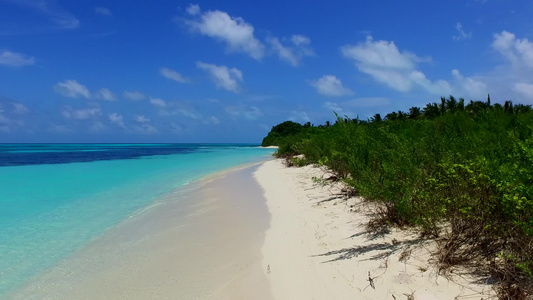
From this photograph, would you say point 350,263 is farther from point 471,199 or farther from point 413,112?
point 413,112

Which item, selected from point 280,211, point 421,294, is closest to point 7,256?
point 280,211

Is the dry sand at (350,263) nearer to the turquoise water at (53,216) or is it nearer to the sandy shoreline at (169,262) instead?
the sandy shoreline at (169,262)

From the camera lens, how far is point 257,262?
16.7 feet

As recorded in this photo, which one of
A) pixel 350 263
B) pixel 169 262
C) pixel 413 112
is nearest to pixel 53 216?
pixel 169 262

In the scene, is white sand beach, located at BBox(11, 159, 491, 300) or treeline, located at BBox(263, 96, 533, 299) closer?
treeline, located at BBox(263, 96, 533, 299)

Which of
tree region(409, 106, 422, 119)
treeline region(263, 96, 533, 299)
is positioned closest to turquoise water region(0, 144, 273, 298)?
treeline region(263, 96, 533, 299)

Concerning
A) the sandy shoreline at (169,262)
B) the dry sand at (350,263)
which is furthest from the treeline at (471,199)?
the sandy shoreline at (169,262)

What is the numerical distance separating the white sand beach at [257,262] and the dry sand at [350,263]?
0.01 meters

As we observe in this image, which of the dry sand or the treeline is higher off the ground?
the treeline

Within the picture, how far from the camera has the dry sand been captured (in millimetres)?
3574

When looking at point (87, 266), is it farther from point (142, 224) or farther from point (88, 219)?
point (88, 219)

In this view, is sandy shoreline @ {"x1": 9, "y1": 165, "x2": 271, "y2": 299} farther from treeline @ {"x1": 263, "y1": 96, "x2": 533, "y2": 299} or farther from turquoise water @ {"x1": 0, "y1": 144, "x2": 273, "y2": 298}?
treeline @ {"x1": 263, "y1": 96, "x2": 533, "y2": 299}

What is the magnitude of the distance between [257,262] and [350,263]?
136 cm

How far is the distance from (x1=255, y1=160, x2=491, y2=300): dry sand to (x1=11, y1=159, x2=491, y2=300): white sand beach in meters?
0.01
